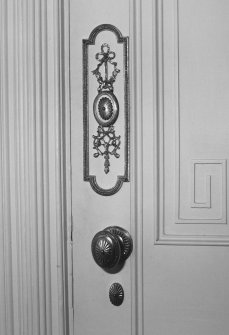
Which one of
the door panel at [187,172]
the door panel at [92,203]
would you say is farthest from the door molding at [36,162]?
the door panel at [187,172]

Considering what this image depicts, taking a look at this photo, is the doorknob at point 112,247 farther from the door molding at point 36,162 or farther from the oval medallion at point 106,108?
the oval medallion at point 106,108

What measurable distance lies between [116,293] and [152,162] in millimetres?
249

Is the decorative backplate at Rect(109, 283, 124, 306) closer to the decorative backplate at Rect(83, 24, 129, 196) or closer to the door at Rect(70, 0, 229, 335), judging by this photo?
the door at Rect(70, 0, 229, 335)

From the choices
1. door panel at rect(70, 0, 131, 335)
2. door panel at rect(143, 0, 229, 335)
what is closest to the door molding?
door panel at rect(70, 0, 131, 335)

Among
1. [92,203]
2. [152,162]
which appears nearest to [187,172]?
[152,162]

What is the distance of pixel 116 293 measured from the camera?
926 millimetres

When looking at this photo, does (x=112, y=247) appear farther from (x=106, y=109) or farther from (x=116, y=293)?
(x=106, y=109)

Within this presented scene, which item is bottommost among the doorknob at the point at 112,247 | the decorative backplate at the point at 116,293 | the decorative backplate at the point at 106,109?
the decorative backplate at the point at 116,293

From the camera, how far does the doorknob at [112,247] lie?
90cm

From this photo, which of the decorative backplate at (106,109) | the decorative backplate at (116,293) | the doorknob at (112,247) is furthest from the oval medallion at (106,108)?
the decorative backplate at (116,293)

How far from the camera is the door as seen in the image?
878mm

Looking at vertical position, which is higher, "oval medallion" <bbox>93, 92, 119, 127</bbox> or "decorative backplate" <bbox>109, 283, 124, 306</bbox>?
"oval medallion" <bbox>93, 92, 119, 127</bbox>

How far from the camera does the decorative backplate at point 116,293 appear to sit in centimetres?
93

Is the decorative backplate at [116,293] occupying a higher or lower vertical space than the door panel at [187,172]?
lower
